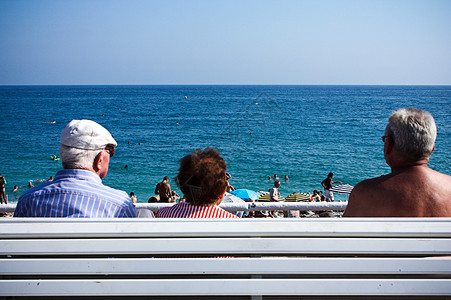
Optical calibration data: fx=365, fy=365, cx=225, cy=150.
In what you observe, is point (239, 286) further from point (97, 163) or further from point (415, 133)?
point (415, 133)

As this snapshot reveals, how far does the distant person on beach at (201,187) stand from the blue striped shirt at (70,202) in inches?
12.5

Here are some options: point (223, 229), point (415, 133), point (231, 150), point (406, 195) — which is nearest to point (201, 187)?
point (223, 229)

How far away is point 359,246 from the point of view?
1403 mm

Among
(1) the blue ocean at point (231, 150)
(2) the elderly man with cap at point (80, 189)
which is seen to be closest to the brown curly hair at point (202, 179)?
(2) the elderly man with cap at point (80, 189)

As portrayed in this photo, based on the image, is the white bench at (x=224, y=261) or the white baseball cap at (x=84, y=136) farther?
the white baseball cap at (x=84, y=136)

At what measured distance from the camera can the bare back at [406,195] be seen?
186 cm

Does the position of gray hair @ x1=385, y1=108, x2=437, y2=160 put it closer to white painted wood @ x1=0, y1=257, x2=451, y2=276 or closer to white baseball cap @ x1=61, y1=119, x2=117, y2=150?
white painted wood @ x1=0, y1=257, x2=451, y2=276

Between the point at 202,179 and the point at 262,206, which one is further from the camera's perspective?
the point at 262,206

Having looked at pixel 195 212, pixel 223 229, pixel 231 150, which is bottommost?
pixel 231 150

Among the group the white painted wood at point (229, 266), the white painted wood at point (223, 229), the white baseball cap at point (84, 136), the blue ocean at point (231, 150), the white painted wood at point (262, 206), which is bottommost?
the blue ocean at point (231, 150)

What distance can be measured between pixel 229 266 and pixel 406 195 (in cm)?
107

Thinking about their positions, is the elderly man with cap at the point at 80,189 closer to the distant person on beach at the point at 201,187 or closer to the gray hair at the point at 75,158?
the gray hair at the point at 75,158

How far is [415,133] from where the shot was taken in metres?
2.00

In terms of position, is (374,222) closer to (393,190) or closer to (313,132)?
(393,190)
